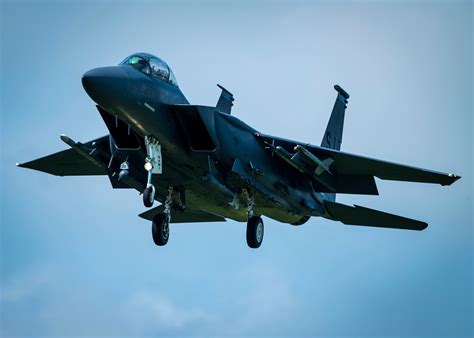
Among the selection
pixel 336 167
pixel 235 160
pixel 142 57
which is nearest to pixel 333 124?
pixel 336 167

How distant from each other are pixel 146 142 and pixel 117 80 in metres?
1.65

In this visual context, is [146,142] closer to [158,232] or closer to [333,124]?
[158,232]

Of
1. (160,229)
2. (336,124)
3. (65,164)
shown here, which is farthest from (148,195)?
(336,124)

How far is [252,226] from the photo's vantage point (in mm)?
22875

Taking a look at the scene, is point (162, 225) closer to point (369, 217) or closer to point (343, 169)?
point (343, 169)

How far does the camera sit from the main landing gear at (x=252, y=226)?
74.6 feet

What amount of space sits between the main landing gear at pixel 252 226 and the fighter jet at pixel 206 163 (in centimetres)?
2

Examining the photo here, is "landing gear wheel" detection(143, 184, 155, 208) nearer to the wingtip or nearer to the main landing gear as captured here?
the main landing gear

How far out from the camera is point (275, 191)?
910 inches

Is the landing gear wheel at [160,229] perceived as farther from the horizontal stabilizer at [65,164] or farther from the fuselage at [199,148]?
the horizontal stabilizer at [65,164]

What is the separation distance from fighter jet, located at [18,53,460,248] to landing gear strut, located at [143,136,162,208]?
0.02 metres

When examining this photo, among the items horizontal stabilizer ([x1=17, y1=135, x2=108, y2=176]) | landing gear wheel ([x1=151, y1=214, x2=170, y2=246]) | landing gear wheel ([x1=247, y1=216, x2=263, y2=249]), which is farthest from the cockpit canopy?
horizontal stabilizer ([x1=17, y1=135, x2=108, y2=176])

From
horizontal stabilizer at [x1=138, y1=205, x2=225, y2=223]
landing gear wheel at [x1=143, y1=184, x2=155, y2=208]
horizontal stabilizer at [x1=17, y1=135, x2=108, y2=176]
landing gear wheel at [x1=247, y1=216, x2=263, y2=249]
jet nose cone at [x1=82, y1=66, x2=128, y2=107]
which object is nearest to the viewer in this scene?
jet nose cone at [x1=82, y1=66, x2=128, y2=107]

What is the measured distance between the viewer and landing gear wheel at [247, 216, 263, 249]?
22.9 meters
